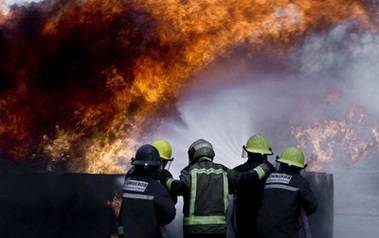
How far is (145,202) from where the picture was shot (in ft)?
24.5

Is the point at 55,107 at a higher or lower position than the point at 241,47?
lower

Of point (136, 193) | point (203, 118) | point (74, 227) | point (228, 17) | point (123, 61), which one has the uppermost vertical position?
point (228, 17)

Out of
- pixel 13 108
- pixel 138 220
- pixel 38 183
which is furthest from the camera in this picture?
pixel 13 108

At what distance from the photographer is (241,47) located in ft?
58.5

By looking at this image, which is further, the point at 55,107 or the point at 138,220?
the point at 55,107

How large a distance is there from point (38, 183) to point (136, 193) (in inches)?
146

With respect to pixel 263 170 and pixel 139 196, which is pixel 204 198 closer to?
pixel 139 196

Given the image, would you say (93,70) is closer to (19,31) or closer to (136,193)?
(19,31)

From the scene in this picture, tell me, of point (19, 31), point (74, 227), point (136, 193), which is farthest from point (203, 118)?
point (136, 193)

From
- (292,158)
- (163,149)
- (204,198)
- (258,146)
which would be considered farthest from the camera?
(163,149)

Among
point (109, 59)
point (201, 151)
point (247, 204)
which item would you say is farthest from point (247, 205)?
point (109, 59)

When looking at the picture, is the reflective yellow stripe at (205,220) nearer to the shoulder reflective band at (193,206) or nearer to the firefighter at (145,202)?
the shoulder reflective band at (193,206)

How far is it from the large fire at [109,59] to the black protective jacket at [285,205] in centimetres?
946

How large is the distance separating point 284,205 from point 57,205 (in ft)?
13.7
